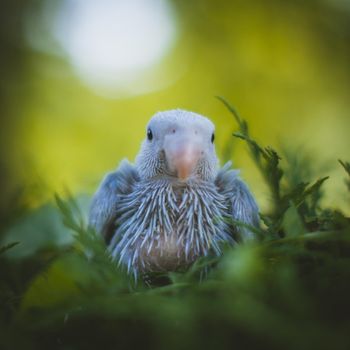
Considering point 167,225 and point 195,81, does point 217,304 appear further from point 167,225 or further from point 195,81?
point 195,81

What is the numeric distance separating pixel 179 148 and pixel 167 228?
0.17m

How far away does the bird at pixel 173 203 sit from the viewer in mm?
733

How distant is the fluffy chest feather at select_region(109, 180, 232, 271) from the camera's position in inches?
28.7

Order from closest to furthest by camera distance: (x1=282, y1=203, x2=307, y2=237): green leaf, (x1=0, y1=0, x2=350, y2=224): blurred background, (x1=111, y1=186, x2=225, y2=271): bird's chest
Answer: (x1=282, y1=203, x2=307, y2=237): green leaf, (x1=111, y1=186, x2=225, y2=271): bird's chest, (x1=0, y1=0, x2=350, y2=224): blurred background

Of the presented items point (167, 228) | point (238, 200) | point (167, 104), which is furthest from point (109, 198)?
point (167, 104)

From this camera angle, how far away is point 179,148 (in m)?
0.74

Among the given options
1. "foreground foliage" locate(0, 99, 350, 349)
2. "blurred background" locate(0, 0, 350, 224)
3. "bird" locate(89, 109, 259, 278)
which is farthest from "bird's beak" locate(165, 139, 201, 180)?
"blurred background" locate(0, 0, 350, 224)

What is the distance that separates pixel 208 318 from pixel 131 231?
0.47m

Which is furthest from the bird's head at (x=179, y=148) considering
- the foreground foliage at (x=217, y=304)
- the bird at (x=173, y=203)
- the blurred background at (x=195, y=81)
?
the blurred background at (x=195, y=81)

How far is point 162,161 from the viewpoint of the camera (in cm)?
82

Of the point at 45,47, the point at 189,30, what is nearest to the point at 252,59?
the point at 189,30

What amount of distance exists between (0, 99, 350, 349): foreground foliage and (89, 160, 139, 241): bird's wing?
36 centimetres

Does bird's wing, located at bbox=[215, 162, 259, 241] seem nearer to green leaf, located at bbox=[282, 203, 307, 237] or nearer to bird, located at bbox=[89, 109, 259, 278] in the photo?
bird, located at bbox=[89, 109, 259, 278]

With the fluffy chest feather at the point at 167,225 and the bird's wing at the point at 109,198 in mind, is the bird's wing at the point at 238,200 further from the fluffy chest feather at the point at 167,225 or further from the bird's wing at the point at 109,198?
the bird's wing at the point at 109,198
